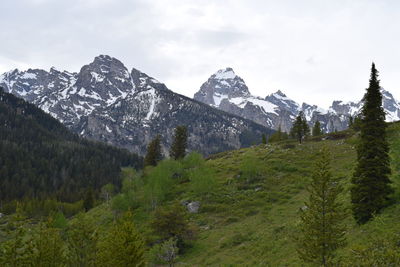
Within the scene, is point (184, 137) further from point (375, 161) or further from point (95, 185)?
point (95, 185)

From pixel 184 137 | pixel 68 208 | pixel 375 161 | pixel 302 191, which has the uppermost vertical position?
pixel 184 137

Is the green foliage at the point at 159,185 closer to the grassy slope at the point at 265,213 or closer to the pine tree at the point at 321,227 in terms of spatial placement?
the grassy slope at the point at 265,213

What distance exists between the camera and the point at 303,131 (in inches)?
4063

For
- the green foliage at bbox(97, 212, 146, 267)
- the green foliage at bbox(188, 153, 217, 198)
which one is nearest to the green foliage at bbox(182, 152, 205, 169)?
the green foliage at bbox(188, 153, 217, 198)

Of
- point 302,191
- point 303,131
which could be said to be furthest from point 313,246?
point 303,131

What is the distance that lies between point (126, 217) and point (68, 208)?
299 feet

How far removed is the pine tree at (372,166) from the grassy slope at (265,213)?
1312mm

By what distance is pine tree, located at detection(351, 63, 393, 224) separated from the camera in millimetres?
28438

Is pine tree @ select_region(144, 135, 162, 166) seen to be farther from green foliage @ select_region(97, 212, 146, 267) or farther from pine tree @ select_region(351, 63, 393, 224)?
pine tree @ select_region(351, 63, 393, 224)

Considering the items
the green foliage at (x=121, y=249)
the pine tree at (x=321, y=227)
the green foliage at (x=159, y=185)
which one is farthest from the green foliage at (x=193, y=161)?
the pine tree at (x=321, y=227)

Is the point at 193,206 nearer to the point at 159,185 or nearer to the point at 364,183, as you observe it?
the point at 159,185

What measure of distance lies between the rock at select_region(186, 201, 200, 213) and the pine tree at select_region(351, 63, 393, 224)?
1294 inches

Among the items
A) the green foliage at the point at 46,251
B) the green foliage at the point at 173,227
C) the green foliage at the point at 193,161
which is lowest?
the green foliage at the point at 173,227

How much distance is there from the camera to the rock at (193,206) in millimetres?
58144
